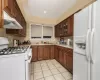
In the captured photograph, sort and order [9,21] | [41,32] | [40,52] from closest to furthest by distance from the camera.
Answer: [9,21], [40,52], [41,32]

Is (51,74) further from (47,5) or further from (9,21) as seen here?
(47,5)

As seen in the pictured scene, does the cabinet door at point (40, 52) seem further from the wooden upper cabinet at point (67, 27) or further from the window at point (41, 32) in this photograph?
the wooden upper cabinet at point (67, 27)

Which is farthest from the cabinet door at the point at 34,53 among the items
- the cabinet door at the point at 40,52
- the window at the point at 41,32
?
the window at the point at 41,32

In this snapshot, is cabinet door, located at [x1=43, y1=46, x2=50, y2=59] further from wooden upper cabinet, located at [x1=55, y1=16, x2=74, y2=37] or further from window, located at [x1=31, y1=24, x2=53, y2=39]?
wooden upper cabinet, located at [x1=55, y1=16, x2=74, y2=37]

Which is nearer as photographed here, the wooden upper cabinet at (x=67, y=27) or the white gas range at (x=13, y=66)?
the white gas range at (x=13, y=66)

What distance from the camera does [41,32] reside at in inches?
178

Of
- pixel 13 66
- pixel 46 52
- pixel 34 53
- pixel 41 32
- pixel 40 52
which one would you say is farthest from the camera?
pixel 41 32

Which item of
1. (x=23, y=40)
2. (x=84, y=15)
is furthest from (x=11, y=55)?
(x=23, y=40)

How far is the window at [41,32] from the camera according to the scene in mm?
4379

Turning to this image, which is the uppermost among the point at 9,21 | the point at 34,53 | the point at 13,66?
the point at 9,21

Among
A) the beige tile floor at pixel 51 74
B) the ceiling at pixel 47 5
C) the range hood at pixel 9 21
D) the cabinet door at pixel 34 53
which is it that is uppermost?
the ceiling at pixel 47 5

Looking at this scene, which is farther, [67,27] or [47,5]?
[67,27]

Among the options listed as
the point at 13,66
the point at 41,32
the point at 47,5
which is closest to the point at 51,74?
the point at 13,66

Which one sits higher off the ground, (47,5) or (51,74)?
(47,5)
